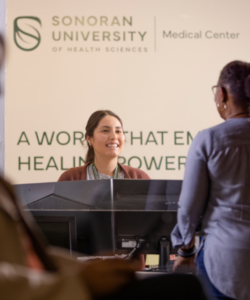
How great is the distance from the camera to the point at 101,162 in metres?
3.22

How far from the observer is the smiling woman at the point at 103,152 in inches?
124

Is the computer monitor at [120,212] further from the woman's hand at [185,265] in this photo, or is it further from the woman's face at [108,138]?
the woman's face at [108,138]

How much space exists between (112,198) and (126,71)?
2.11 m

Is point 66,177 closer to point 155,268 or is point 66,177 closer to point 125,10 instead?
point 155,268

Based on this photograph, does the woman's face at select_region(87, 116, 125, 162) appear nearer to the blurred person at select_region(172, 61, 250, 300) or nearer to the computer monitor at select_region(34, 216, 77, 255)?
the computer monitor at select_region(34, 216, 77, 255)

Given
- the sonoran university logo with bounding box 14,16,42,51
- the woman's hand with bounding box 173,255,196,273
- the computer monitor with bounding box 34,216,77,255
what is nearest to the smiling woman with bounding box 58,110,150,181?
the sonoran university logo with bounding box 14,16,42,51

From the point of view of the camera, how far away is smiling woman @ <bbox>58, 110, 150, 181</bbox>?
3156 mm

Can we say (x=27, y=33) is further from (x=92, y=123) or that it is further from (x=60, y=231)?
(x=60, y=231)

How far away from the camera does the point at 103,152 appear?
3.26 meters

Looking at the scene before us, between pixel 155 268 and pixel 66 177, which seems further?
pixel 66 177

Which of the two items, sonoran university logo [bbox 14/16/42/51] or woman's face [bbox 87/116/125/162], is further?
sonoran university logo [bbox 14/16/42/51]

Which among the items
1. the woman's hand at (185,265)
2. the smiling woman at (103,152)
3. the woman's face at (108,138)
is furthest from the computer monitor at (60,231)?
the woman's face at (108,138)

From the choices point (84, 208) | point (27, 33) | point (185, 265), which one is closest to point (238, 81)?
point (185, 265)

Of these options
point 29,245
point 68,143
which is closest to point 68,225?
point 29,245
